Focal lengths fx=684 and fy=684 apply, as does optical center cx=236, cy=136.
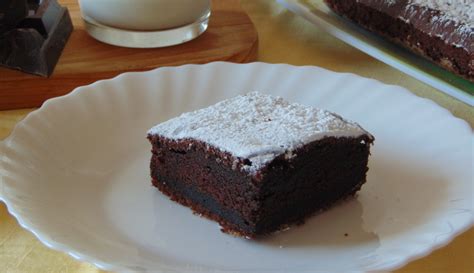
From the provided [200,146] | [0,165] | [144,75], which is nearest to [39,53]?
[144,75]

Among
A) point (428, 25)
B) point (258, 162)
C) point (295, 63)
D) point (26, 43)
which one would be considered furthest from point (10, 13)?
point (428, 25)

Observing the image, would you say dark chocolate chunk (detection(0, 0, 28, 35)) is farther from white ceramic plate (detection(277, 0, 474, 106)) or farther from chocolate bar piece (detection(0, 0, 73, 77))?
white ceramic plate (detection(277, 0, 474, 106))

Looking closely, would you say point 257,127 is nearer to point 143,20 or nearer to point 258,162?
point 258,162

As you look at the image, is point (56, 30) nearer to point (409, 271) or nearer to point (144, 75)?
point (144, 75)

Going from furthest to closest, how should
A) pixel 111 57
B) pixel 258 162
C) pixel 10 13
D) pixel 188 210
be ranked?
pixel 111 57 < pixel 10 13 < pixel 188 210 < pixel 258 162

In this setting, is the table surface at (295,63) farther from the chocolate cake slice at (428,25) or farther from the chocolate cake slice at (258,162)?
the chocolate cake slice at (258,162)

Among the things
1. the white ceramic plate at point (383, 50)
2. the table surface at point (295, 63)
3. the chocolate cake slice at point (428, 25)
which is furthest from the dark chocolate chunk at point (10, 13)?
the chocolate cake slice at point (428, 25)

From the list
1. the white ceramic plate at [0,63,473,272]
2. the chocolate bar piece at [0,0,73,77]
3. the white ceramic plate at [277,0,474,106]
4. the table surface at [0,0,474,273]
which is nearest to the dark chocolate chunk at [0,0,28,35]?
the chocolate bar piece at [0,0,73,77]
